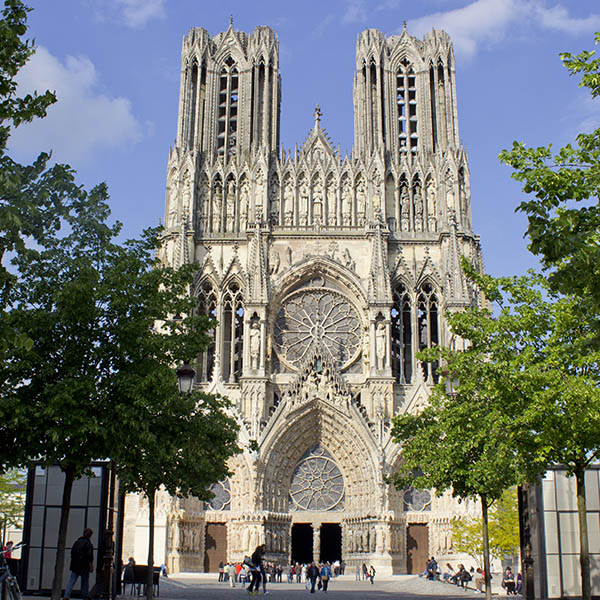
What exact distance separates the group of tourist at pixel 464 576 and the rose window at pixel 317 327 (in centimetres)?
981

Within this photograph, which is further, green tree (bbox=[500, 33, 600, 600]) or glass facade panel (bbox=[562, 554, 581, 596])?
glass facade panel (bbox=[562, 554, 581, 596])

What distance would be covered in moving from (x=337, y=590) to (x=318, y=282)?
16.3 meters

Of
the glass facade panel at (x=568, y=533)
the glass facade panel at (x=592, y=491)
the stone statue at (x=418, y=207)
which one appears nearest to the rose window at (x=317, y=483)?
the stone statue at (x=418, y=207)

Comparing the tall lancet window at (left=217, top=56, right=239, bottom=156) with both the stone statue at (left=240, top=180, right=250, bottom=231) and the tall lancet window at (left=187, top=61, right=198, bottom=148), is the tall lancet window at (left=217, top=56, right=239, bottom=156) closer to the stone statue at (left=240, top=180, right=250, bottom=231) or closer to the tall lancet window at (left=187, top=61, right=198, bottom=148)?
the tall lancet window at (left=187, top=61, right=198, bottom=148)

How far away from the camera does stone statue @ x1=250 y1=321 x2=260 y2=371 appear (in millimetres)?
36469

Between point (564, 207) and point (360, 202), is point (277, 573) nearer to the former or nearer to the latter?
point (360, 202)

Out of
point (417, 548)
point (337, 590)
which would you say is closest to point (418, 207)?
point (417, 548)

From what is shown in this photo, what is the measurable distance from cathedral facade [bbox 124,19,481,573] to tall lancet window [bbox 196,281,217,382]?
0.23ft

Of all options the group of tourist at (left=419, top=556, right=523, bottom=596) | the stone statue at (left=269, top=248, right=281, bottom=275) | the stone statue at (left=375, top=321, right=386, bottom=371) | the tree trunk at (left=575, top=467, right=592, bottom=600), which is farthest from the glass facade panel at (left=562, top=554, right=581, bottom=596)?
the stone statue at (left=269, top=248, right=281, bottom=275)

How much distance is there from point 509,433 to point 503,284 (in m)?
3.48

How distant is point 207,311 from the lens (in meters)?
→ 38.4

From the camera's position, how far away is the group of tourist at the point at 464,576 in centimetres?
2853

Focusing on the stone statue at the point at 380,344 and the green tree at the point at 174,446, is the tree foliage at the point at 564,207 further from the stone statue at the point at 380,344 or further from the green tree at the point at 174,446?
the stone statue at the point at 380,344

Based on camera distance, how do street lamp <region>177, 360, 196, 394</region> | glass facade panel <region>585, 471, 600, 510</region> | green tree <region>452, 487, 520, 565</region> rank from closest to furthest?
1. street lamp <region>177, 360, 196, 394</region>
2. glass facade panel <region>585, 471, 600, 510</region>
3. green tree <region>452, 487, 520, 565</region>
